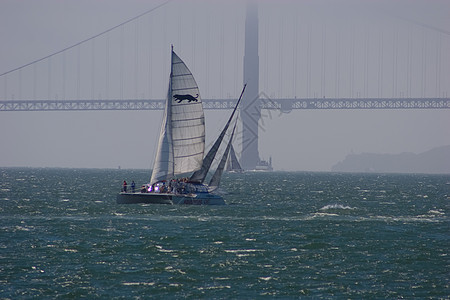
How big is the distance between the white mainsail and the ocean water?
3.55 metres

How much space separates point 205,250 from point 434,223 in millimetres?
15503

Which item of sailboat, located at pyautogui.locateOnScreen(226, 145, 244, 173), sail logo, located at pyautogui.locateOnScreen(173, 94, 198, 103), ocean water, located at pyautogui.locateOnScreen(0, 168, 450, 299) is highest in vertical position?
sail logo, located at pyautogui.locateOnScreen(173, 94, 198, 103)

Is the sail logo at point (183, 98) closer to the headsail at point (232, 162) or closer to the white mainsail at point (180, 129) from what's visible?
the white mainsail at point (180, 129)

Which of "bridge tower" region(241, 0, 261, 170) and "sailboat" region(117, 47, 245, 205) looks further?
"bridge tower" region(241, 0, 261, 170)

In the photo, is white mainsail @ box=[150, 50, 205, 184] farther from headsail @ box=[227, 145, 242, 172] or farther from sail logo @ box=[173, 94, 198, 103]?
headsail @ box=[227, 145, 242, 172]

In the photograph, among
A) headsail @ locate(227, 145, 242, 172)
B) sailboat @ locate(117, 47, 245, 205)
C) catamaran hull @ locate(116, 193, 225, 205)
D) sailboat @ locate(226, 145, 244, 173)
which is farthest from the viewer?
headsail @ locate(227, 145, 242, 172)

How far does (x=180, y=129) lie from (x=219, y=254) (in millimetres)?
21076

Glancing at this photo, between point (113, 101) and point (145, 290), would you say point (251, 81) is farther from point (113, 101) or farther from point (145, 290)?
point (145, 290)

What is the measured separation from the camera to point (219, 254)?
27.6m

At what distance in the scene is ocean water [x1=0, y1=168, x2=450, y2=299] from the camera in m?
21.9

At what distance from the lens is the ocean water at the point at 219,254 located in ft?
71.9

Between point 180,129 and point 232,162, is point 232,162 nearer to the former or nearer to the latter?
point 232,162

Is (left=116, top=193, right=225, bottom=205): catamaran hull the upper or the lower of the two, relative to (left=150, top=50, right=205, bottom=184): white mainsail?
lower

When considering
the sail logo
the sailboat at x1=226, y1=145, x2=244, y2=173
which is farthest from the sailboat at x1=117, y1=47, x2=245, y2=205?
the sailboat at x1=226, y1=145, x2=244, y2=173
